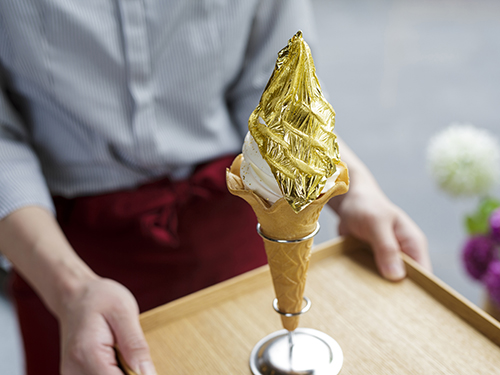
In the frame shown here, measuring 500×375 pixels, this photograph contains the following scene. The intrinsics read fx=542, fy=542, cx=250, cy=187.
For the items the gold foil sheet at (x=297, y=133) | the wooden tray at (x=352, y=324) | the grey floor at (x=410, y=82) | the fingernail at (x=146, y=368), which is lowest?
the grey floor at (x=410, y=82)

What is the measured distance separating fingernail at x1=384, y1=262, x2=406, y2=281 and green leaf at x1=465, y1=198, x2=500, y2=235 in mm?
567

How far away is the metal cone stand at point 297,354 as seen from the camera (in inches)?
30.3

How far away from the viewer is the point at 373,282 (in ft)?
3.13

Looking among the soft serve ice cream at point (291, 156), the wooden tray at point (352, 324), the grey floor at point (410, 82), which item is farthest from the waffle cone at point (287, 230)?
the grey floor at point (410, 82)

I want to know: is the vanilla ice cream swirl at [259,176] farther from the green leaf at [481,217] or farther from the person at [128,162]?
the green leaf at [481,217]

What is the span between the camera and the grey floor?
251cm

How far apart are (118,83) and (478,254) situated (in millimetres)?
913

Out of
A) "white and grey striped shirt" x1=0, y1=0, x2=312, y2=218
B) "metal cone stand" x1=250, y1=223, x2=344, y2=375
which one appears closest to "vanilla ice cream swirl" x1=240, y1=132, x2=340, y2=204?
"metal cone stand" x1=250, y1=223, x2=344, y2=375

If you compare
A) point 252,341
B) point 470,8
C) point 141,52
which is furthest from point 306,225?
point 470,8

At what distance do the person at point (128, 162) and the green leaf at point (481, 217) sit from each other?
1.53 ft

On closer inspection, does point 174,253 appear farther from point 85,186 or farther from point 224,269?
point 85,186

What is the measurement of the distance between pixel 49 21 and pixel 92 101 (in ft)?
0.51

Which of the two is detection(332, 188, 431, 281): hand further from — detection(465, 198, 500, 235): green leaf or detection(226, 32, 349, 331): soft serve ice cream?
detection(465, 198, 500, 235): green leaf

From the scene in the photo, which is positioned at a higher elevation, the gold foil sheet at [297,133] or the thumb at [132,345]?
the gold foil sheet at [297,133]
